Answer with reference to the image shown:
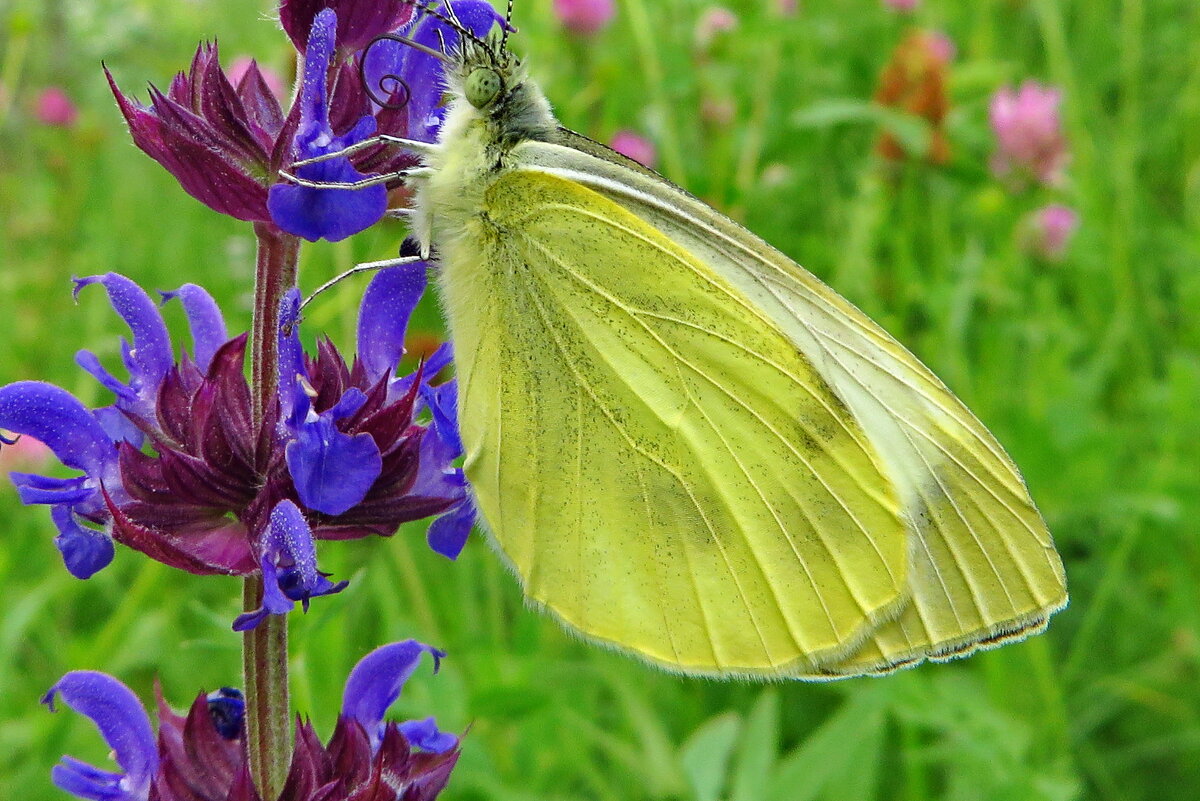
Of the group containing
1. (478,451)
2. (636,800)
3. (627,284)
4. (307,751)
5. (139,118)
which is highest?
(139,118)

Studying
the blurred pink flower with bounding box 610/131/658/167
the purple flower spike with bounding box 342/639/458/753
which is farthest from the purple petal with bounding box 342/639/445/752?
the blurred pink flower with bounding box 610/131/658/167

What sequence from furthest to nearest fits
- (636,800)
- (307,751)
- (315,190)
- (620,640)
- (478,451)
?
(636,800), (620,640), (478,451), (307,751), (315,190)

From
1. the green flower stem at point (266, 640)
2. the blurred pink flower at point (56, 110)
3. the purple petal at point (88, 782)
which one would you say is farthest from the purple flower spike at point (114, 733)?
the blurred pink flower at point (56, 110)

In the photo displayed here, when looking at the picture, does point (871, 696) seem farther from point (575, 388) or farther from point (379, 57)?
point (379, 57)

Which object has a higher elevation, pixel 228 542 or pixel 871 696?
pixel 228 542

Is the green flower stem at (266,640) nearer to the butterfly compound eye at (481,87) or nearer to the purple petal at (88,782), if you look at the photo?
the purple petal at (88,782)

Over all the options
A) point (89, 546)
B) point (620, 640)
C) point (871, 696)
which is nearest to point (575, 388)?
point (620, 640)
